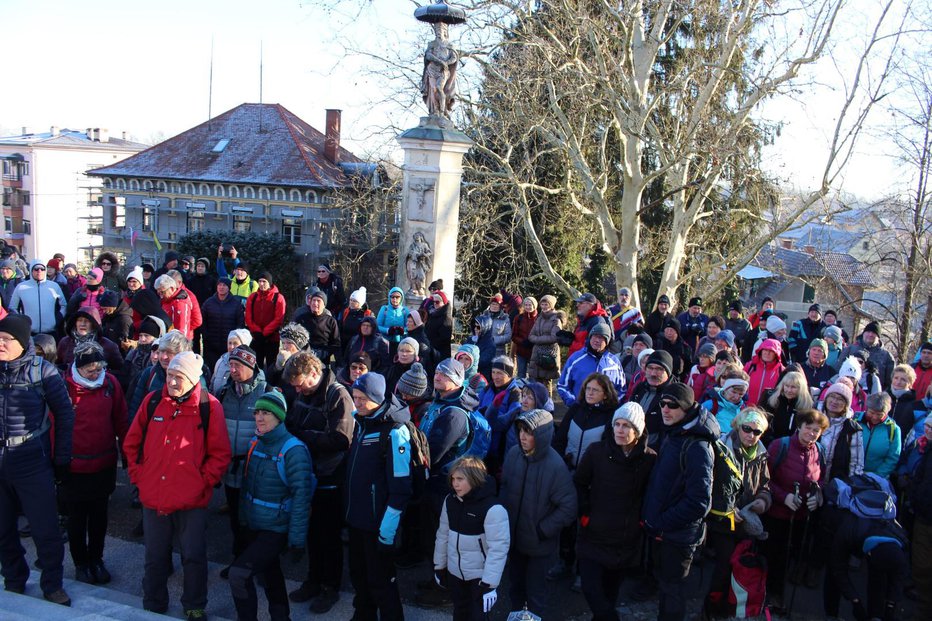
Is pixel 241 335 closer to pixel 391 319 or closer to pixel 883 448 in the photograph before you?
pixel 391 319

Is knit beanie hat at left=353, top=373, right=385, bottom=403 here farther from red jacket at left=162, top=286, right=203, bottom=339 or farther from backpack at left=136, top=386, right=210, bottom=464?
red jacket at left=162, top=286, right=203, bottom=339

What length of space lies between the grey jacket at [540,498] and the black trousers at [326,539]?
1362 millimetres

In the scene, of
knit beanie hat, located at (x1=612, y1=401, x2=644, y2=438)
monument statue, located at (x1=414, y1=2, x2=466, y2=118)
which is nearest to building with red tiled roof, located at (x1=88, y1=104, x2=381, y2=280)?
monument statue, located at (x1=414, y1=2, x2=466, y2=118)

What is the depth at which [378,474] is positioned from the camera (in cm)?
470

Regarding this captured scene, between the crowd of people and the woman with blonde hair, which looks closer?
the crowd of people

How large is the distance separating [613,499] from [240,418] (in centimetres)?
260

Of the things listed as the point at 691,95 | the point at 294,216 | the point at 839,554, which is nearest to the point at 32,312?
the point at 839,554

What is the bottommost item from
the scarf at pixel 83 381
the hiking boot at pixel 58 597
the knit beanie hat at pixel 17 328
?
the hiking boot at pixel 58 597

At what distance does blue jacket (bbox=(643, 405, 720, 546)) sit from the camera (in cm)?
455

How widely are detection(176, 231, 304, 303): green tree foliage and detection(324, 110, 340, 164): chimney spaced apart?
583cm

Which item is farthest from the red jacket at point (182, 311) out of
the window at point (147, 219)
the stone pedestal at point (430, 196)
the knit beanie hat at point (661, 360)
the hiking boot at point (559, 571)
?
the window at point (147, 219)

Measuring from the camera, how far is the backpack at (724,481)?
15.6 feet

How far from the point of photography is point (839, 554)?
17.3ft

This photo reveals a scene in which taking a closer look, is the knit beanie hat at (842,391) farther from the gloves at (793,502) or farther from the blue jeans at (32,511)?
the blue jeans at (32,511)
